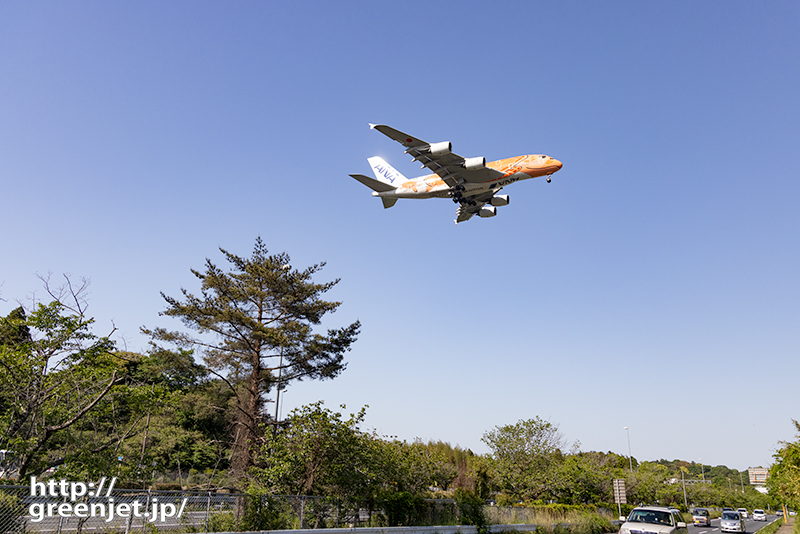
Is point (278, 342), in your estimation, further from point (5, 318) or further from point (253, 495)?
point (5, 318)

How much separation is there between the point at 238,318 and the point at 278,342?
2.40 meters

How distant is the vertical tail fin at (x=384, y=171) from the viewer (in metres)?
30.2

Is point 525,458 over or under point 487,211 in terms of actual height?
under

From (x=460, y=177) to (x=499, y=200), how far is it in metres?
Answer: 2.86

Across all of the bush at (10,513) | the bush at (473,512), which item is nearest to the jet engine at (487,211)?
the bush at (473,512)

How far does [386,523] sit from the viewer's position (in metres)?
19.0

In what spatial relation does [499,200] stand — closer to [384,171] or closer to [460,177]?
[460,177]

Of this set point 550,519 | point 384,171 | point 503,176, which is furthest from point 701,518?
point 384,171

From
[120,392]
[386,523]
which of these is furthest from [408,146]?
[386,523]

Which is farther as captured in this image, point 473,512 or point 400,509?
point 473,512

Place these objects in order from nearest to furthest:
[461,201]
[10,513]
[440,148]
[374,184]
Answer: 1. [10,513]
2. [440,148]
3. [461,201]
4. [374,184]

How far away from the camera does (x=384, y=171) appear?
31.2m

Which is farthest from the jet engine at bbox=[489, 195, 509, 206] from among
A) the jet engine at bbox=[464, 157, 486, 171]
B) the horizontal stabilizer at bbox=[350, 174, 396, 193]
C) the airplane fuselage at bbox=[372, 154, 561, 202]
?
the horizontal stabilizer at bbox=[350, 174, 396, 193]

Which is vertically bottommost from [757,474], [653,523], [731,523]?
[757,474]
